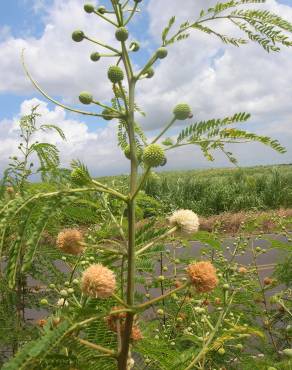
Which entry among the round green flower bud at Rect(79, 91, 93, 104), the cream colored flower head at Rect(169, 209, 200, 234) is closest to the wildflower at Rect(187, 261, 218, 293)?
the cream colored flower head at Rect(169, 209, 200, 234)

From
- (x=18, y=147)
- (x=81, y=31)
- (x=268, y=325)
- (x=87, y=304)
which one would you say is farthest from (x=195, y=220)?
(x=18, y=147)

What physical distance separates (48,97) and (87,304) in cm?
60

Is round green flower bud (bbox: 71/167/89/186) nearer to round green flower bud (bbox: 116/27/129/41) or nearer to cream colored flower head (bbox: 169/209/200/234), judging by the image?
cream colored flower head (bbox: 169/209/200/234)

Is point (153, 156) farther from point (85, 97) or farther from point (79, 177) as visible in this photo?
point (85, 97)

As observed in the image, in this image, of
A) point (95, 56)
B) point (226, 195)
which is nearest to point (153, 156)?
point (95, 56)

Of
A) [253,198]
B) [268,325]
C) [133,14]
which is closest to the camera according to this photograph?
[133,14]

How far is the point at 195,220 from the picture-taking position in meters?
1.25

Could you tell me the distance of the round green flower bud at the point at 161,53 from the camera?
124 centimetres

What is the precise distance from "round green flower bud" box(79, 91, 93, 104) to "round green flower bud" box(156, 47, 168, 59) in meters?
0.22

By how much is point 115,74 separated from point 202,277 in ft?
1.95

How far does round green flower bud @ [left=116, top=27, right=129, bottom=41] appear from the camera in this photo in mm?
1233

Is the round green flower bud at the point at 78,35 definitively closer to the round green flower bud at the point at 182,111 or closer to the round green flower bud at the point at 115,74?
the round green flower bud at the point at 115,74

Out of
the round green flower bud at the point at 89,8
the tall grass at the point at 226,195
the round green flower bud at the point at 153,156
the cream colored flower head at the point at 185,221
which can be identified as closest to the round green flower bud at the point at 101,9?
the round green flower bud at the point at 89,8

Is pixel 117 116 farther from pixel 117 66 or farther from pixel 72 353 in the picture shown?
pixel 72 353
